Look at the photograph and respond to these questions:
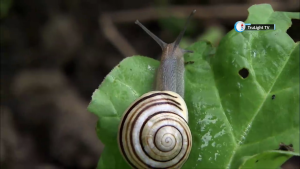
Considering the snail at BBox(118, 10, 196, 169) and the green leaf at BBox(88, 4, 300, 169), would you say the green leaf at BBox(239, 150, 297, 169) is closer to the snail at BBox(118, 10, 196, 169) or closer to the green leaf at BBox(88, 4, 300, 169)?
the green leaf at BBox(88, 4, 300, 169)

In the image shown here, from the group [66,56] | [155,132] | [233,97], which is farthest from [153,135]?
[66,56]

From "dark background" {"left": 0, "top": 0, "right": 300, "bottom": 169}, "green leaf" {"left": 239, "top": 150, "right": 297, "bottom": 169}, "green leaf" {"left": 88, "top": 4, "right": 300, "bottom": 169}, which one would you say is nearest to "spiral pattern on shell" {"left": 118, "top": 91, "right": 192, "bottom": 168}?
"green leaf" {"left": 88, "top": 4, "right": 300, "bottom": 169}

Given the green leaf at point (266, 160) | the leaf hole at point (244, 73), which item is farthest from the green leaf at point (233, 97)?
the green leaf at point (266, 160)

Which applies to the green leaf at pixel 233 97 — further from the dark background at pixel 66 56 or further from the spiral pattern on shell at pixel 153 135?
the dark background at pixel 66 56

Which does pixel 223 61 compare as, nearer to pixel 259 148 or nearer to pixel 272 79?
pixel 272 79

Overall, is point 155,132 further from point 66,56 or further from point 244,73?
point 66,56

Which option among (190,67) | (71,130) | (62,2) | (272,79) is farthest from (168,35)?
(272,79)
